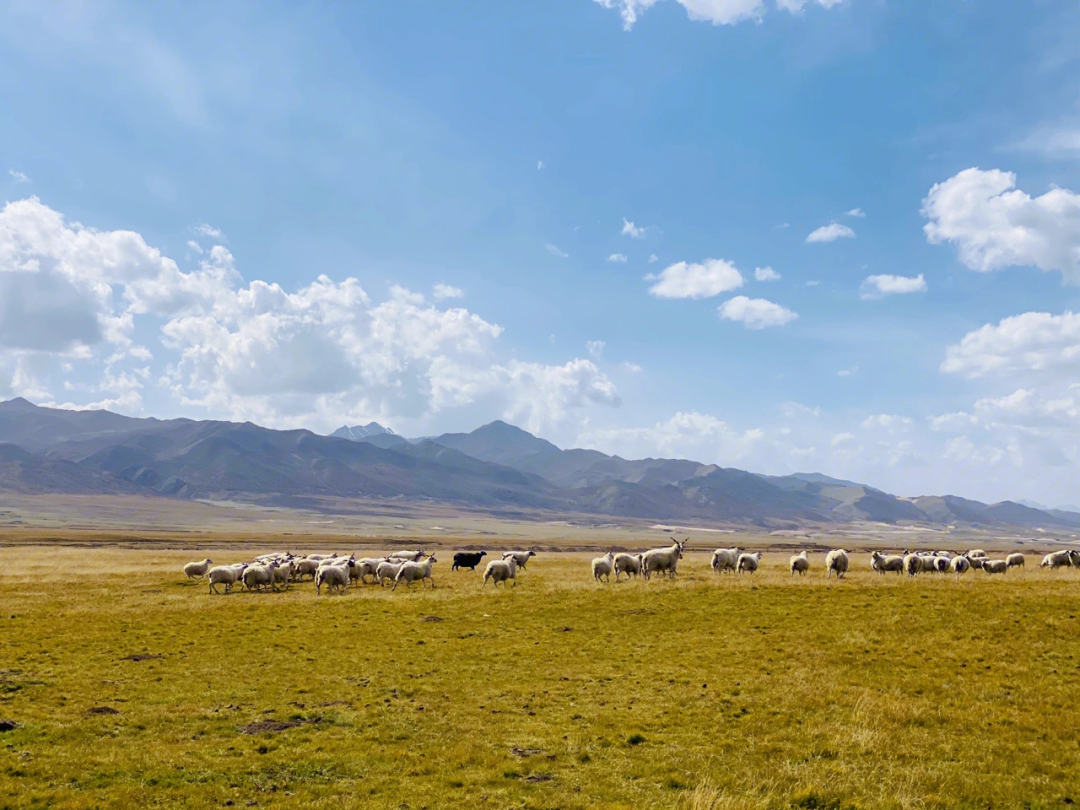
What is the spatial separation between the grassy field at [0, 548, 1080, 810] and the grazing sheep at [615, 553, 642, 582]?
8.21 meters

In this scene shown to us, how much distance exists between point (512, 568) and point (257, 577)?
1686cm

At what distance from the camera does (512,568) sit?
140 ft

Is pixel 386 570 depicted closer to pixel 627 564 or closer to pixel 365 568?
pixel 365 568

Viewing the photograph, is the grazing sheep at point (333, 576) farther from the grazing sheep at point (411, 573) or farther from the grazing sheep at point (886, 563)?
the grazing sheep at point (886, 563)

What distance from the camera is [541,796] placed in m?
12.7

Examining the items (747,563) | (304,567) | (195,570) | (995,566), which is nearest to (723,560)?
(747,563)

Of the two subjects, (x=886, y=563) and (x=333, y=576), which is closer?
(x=333, y=576)

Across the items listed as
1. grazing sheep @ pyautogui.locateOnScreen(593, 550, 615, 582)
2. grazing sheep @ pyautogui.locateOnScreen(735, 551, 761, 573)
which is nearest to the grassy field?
grazing sheep @ pyautogui.locateOnScreen(593, 550, 615, 582)

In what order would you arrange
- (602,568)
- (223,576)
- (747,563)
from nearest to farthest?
1. (223,576)
2. (602,568)
3. (747,563)

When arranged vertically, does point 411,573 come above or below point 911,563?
below

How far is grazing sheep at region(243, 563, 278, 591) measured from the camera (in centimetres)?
4159

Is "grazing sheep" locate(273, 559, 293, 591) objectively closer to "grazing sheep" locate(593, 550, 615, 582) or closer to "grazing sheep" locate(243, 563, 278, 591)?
"grazing sheep" locate(243, 563, 278, 591)

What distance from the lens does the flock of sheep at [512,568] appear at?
137ft

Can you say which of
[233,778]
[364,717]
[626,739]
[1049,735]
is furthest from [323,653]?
[1049,735]
